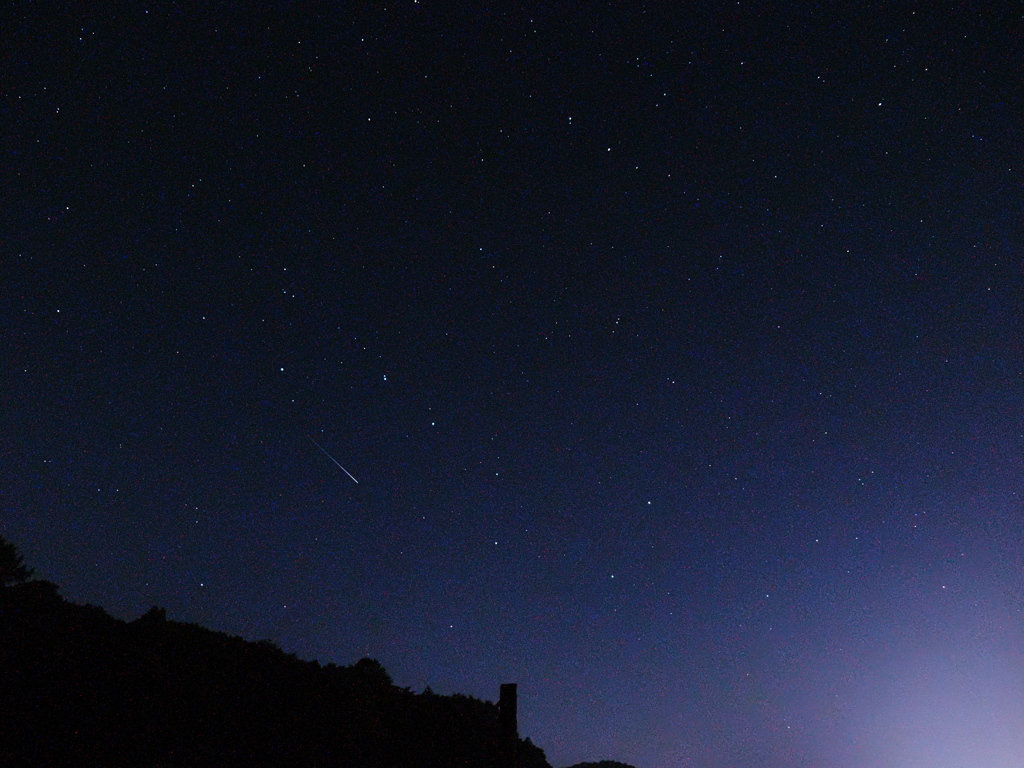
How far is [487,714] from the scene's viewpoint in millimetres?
23969

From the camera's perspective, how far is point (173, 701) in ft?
52.6

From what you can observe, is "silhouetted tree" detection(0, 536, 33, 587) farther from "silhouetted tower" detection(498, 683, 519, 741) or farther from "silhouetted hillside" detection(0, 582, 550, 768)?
"silhouetted tower" detection(498, 683, 519, 741)

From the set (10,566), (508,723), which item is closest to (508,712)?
(508,723)

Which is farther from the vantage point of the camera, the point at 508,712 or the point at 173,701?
the point at 173,701

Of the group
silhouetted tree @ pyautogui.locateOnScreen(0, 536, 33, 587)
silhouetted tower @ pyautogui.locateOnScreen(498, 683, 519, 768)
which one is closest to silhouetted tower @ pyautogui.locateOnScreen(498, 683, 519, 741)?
silhouetted tower @ pyautogui.locateOnScreen(498, 683, 519, 768)

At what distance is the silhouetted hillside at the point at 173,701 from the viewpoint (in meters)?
14.3

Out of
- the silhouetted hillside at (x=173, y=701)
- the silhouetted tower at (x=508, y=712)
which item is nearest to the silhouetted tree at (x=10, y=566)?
the silhouetted hillside at (x=173, y=701)

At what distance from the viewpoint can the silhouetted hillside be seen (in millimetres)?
14320

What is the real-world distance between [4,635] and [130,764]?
3.51 m

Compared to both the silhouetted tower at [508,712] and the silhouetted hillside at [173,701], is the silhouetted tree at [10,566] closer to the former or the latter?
the silhouetted hillside at [173,701]

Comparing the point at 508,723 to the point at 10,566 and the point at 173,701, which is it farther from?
the point at 10,566

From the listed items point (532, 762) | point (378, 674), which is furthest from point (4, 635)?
point (532, 762)

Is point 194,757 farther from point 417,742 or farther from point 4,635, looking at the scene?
point 417,742

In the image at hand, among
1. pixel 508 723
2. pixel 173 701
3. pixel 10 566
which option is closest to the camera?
pixel 508 723
